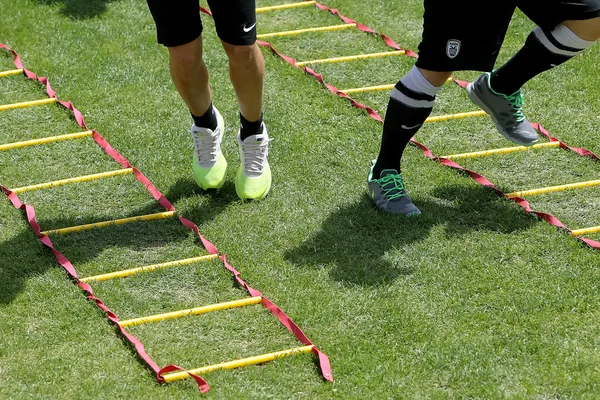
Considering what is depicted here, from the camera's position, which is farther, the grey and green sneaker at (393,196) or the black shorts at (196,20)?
the grey and green sneaker at (393,196)

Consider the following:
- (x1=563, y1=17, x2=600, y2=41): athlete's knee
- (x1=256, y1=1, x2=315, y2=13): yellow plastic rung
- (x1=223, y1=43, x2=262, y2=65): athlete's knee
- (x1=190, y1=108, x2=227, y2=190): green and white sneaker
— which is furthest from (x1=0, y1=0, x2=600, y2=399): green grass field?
(x1=256, y1=1, x2=315, y2=13): yellow plastic rung

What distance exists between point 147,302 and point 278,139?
5.84ft

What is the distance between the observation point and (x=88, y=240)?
486 cm

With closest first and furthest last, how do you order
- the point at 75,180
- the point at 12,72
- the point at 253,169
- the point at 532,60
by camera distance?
1. the point at 532,60
2. the point at 253,169
3. the point at 75,180
4. the point at 12,72

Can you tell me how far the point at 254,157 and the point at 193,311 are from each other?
1138mm

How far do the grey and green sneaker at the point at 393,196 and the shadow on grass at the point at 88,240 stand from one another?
30.2 inches

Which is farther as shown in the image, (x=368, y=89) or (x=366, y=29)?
(x=366, y=29)

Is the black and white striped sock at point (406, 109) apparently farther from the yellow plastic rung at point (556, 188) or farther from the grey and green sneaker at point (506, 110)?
the yellow plastic rung at point (556, 188)

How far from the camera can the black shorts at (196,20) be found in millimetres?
4598

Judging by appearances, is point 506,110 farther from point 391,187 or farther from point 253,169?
point 253,169

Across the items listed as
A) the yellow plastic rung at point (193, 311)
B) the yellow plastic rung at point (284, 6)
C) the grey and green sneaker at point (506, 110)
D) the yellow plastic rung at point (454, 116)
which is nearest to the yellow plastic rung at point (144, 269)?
the yellow plastic rung at point (193, 311)

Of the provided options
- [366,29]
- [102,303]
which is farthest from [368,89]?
[102,303]

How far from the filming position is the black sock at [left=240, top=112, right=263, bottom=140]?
514 cm

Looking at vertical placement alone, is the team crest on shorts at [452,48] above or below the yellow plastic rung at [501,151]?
above
